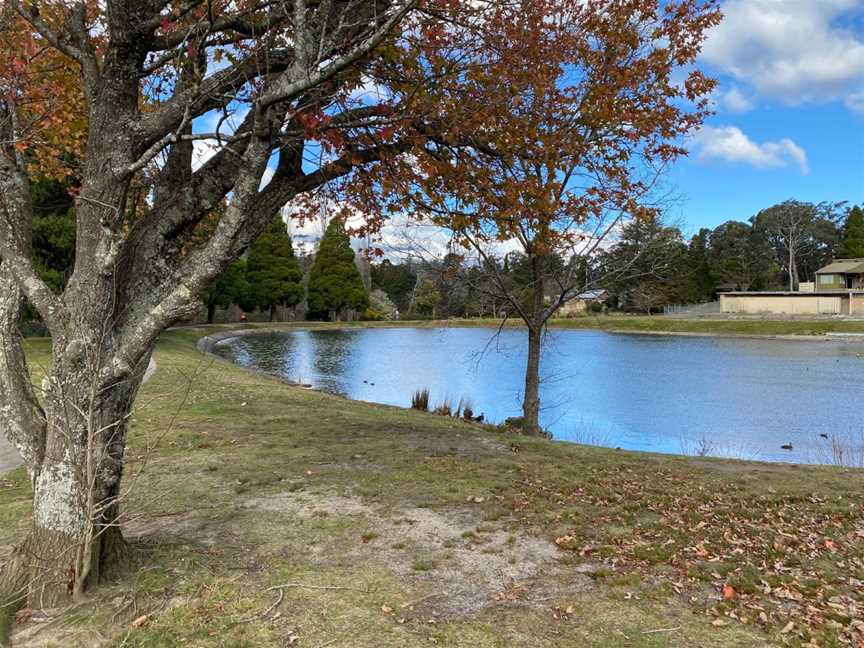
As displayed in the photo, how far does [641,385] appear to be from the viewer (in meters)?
19.5

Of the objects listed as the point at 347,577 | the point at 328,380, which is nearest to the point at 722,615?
the point at 347,577

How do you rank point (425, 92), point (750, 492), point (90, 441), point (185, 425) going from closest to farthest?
point (90, 441), point (425, 92), point (750, 492), point (185, 425)

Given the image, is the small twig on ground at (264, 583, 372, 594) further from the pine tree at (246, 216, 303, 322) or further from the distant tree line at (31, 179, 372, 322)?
the pine tree at (246, 216, 303, 322)

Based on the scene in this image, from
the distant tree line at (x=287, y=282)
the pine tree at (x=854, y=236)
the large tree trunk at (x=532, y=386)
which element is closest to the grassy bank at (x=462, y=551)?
the large tree trunk at (x=532, y=386)

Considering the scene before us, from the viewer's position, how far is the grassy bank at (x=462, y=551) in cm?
327

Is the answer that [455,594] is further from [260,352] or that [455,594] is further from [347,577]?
[260,352]

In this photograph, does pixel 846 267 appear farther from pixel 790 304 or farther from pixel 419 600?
pixel 419 600

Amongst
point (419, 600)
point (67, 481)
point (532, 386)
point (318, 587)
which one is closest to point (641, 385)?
point (532, 386)

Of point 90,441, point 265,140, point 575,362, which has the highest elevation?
point 265,140

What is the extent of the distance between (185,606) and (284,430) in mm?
5230

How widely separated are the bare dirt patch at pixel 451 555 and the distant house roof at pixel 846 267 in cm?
6627

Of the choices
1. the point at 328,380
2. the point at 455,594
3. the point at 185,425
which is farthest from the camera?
the point at 328,380

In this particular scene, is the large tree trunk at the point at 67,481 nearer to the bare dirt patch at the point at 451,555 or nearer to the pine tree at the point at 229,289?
the bare dirt patch at the point at 451,555

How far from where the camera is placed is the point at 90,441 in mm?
3232
